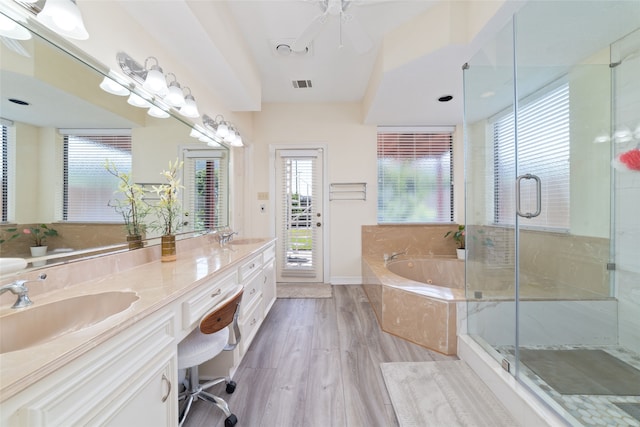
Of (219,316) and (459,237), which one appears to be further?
(459,237)

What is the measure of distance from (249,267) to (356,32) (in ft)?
6.21

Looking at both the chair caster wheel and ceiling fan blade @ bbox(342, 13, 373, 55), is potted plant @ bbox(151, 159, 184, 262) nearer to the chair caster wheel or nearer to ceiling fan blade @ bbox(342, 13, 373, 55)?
the chair caster wheel

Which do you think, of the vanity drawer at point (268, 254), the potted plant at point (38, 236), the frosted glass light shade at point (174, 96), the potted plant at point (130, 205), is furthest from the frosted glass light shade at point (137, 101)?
the vanity drawer at point (268, 254)

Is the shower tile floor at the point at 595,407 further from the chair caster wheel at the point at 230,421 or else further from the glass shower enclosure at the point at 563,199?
the chair caster wheel at the point at 230,421

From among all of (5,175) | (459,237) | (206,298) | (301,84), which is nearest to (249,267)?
(206,298)

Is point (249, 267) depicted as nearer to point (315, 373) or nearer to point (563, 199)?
point (315, 373)

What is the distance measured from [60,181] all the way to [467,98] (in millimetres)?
2812

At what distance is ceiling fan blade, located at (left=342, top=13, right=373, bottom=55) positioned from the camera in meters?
1.60

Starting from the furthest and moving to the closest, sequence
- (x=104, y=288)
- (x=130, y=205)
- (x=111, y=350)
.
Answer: (x=130, y=205)
(x=104, y=288)
(x=111, y=350)

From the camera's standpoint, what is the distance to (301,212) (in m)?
3.72

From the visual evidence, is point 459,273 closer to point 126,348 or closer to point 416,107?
point 416,107

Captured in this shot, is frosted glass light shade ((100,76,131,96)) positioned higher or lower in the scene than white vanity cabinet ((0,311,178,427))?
higher

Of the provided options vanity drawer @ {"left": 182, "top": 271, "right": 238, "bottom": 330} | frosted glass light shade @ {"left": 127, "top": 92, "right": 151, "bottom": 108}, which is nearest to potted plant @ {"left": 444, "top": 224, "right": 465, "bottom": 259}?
vanity drawer @ {"left": 182, "top": 271, "right": 238, "bottom": 330}

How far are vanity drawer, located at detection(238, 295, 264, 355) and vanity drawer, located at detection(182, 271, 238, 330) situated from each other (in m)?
0.35
